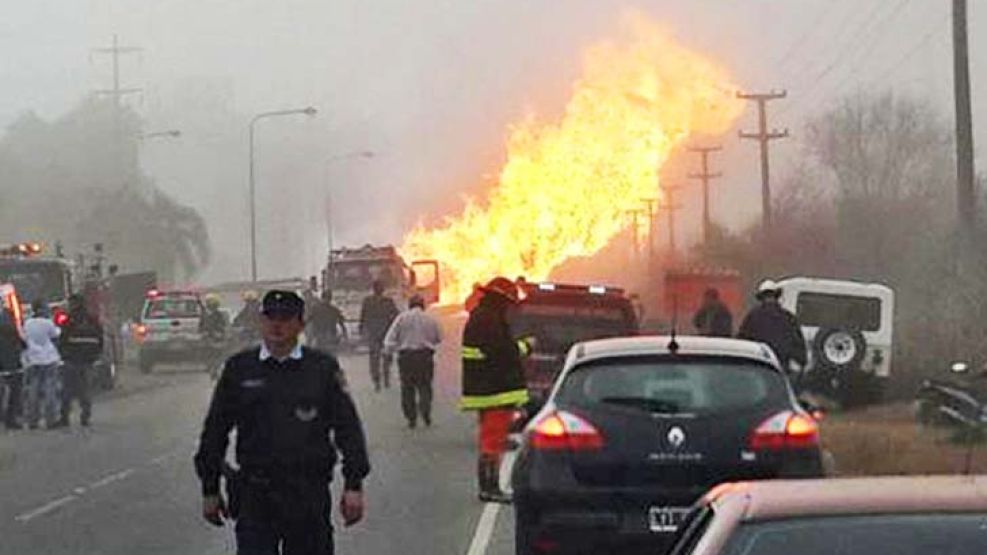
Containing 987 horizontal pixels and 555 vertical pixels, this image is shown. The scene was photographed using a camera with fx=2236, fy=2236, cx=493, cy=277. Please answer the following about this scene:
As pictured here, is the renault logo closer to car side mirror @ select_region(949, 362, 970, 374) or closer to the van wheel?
car side mirror @ select_region(949, 362, 970, 374)

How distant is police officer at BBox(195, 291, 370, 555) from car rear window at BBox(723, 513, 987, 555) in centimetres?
410

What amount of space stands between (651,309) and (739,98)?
32.0 feet

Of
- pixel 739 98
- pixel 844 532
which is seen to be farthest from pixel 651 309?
pixel 844 532

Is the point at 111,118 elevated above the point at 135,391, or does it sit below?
above

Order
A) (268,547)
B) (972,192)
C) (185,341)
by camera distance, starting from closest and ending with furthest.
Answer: (268,547)
(972,192)
(185,341)

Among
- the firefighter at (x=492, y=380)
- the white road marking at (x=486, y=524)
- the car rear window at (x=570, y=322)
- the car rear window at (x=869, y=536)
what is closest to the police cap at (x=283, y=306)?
the car rear window at (x=869, y=536)

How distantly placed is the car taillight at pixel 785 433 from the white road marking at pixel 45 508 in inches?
290

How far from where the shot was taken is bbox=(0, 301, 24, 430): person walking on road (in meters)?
28.3

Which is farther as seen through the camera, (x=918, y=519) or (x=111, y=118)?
(x=111, y=118)

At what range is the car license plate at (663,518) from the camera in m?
11.9

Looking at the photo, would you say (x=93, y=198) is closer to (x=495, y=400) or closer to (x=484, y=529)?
(x=495, y=400)

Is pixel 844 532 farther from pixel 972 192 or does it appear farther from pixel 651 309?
pixel 651 309

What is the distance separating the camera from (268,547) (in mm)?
9227

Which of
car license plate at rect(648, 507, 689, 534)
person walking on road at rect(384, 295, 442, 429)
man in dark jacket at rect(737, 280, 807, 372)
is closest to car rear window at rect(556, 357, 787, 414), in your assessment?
car license plate at rect(648, 507, 689, 534)
